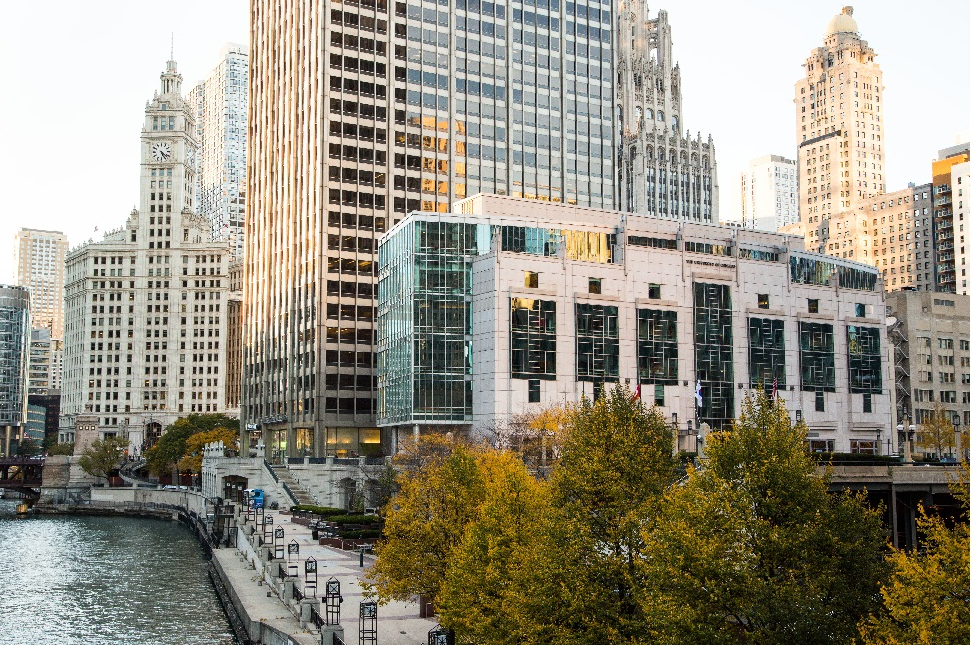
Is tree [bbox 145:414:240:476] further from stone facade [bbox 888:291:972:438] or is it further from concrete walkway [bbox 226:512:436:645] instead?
stone facade [bbox 888:291:972:438]

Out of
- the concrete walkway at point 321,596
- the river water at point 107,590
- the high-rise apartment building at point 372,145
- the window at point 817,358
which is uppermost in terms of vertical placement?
the high-rise apartment building at point 372,145

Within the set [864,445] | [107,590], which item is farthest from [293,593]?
[864,445]

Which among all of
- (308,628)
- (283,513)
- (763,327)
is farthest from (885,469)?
(283,513)

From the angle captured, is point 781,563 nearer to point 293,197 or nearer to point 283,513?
point 283,513

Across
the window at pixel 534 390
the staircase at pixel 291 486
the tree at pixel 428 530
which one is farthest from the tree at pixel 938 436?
the tree at pixel 428 530

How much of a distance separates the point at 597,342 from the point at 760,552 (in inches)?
3184

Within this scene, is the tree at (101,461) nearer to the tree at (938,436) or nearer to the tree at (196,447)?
the tree at (196,447)

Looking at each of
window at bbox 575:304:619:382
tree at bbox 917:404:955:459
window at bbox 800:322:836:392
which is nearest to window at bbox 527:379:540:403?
window at bbox 575:304:619:382

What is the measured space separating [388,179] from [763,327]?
222 ft

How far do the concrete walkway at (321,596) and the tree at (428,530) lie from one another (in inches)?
81.9

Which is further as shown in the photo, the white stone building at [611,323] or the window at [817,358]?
the window at [817,358]

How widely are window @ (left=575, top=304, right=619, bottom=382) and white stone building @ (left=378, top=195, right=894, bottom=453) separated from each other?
0.18 metres

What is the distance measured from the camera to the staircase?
4931 inches

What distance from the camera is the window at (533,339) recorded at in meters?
113
